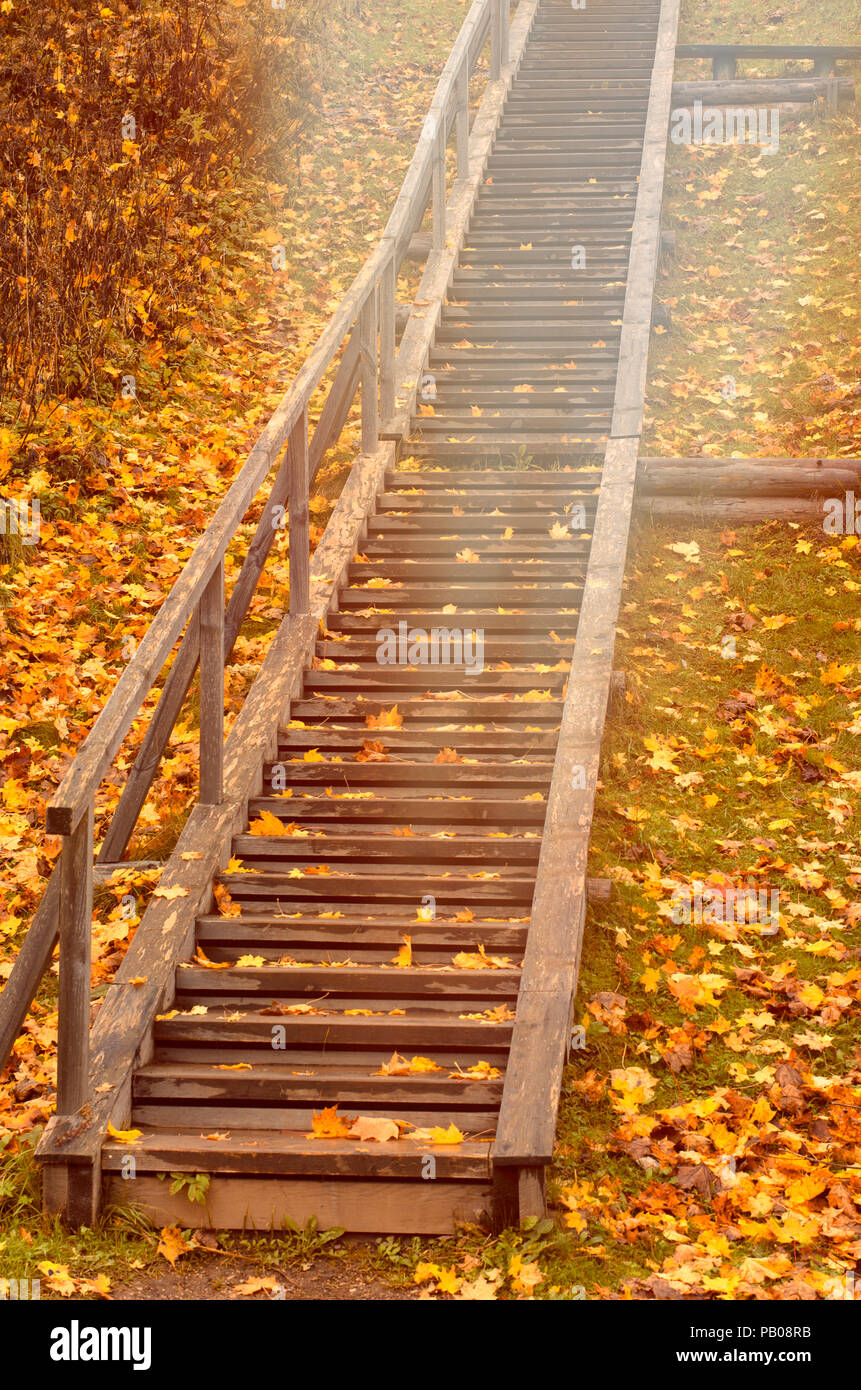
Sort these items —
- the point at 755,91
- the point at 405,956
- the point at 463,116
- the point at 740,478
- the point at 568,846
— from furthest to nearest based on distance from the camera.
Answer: the point at 755,91, the point at 463,116, the point at 740,478, the point at 568,846, the point at 405,956

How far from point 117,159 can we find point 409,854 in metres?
8.36

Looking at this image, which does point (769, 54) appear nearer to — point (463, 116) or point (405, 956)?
point (463, 116)

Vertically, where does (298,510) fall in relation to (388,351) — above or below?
below

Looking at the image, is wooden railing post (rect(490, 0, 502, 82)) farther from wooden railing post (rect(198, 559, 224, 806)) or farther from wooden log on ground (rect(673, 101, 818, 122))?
wooden railing post (rect(198, 559, 224, 806))

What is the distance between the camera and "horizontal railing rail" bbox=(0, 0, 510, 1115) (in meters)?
4.49

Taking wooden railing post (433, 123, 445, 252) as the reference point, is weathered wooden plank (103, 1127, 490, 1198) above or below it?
below

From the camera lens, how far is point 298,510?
702cm

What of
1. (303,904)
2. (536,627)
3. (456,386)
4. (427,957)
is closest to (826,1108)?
(427,957)

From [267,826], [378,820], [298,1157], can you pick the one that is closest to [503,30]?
[378,820]

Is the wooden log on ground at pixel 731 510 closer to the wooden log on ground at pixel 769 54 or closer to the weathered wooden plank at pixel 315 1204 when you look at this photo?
the weathered wooden plank at pixel 315 1204

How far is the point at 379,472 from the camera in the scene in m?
8.55

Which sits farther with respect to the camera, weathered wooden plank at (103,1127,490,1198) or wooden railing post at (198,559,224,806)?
wooden railing post at (198,559,224,806)

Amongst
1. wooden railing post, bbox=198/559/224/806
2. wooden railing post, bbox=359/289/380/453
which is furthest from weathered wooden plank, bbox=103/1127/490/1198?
wooden railing post, bbox=359/289/380/453

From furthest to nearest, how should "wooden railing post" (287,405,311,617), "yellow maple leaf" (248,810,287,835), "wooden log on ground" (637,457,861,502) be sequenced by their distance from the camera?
"wooden log on ground" (637,457,861,502) → "wooden railing post" (287,405,311,617) → "yellow maple leaf" (248,810,287,835)
